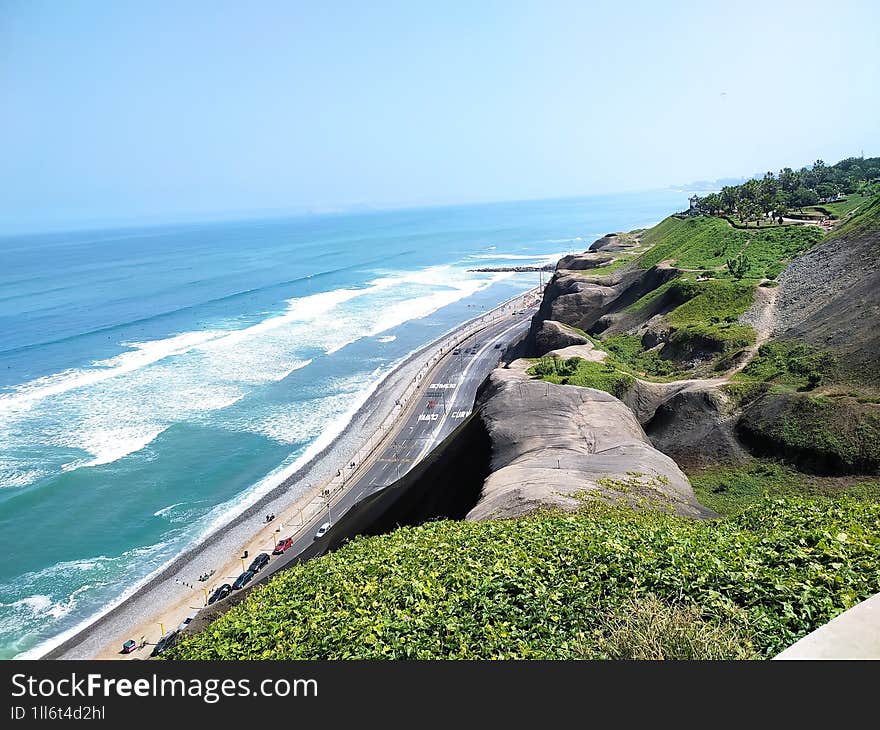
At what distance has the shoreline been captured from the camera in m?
31.4

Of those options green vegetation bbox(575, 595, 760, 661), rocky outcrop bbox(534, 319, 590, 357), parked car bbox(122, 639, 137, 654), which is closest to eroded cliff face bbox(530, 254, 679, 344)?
rocky outcrop bbox(534, 319, 590, 357)

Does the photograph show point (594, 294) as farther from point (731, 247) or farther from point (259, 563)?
point (259, 563)

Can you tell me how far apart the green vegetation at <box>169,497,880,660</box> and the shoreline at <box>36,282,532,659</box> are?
932 inches

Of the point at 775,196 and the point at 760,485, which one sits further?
the point at 775,196

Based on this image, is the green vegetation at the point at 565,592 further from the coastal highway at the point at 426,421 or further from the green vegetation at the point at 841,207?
the green vegetation at the point at 841,207

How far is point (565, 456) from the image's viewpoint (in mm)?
23750

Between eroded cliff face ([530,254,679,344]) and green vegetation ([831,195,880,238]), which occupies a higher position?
green vegetation ([831,195,880,238])

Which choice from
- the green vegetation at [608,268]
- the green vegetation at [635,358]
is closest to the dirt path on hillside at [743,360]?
the green vegetation at [635,358]

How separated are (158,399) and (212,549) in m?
30.4

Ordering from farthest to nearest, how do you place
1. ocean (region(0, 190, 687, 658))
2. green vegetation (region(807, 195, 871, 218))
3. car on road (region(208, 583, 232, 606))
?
green vegetation (region(807, 195, 871, 218))
ocean (region(0, 190, 687, 658))
car on road (region(208, 583, 232, 606))

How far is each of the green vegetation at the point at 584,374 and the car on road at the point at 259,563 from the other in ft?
65.6

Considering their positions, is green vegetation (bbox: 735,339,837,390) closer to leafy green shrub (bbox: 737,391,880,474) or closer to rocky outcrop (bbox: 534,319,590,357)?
leafy green shrub (bbox: 737,391,880,474)

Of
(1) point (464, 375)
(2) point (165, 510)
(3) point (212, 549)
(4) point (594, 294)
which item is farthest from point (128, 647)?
(4) point (594, 294)

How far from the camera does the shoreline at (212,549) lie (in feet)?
103
